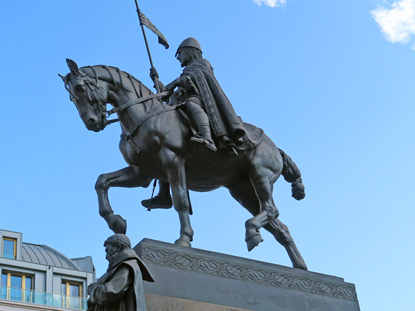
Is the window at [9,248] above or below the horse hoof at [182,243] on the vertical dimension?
above

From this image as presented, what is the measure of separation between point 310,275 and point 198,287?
A: 2.70 metres

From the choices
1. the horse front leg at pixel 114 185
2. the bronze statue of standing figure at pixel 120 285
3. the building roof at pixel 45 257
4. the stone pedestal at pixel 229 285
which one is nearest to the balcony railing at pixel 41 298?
the building roof at pixel 45 257

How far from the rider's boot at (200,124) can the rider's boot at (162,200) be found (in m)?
1.60

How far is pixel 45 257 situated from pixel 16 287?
3.85 m

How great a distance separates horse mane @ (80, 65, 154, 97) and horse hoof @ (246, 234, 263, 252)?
329 cm

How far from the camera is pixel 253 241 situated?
52.4 ft

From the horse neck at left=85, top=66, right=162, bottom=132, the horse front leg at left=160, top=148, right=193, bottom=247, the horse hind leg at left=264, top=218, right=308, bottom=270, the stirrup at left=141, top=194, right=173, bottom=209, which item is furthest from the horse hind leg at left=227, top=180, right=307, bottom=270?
the horse neck at left=85, top=66, right=162, bottom=132

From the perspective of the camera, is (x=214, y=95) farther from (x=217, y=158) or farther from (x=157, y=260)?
(x=157, y=260)

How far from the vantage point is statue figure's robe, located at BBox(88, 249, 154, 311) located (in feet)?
42.5

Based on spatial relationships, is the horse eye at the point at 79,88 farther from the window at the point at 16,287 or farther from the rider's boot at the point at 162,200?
the window at the point at 16,287

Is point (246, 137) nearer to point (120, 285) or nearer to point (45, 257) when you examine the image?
point (120, 285)

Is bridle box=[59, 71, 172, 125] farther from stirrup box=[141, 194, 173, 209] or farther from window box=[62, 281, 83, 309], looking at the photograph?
window box=[62, 281, 83, 309]

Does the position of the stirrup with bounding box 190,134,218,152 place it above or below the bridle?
below

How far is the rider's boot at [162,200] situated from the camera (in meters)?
17.2
